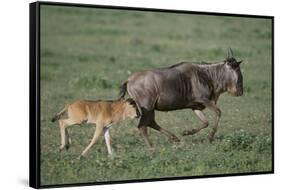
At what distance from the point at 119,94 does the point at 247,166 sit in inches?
60.7

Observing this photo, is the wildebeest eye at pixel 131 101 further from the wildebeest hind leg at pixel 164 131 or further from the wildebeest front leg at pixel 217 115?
the wildebeest front leg at pixel 217 115

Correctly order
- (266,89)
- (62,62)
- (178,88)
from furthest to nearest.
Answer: (266,89)
(178,88)
(62,62)

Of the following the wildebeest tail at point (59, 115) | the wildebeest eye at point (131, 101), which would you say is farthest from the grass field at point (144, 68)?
the wildebeest eye at point (131, 101)

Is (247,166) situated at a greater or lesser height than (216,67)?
lesser

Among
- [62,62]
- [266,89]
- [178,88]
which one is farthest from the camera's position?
[266,89]

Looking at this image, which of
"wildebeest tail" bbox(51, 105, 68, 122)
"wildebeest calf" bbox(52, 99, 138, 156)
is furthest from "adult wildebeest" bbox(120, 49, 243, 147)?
"wildebeest tail" bbox(51, 105, 68, 122)

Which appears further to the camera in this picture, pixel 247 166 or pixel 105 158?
pixel 247 166

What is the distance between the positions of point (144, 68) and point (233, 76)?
95 centimetres

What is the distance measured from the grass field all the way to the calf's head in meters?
0.07

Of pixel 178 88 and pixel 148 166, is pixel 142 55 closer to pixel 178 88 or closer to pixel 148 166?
pixel 178 88

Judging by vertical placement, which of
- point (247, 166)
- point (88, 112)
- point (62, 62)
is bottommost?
point (247, 166)

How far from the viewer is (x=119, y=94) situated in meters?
7.16

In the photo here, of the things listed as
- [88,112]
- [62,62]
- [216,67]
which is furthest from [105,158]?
[216,67]

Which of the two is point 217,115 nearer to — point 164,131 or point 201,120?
point 201,120
